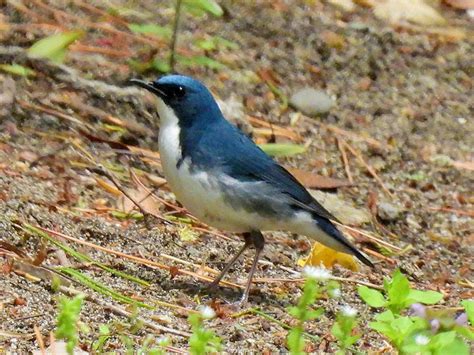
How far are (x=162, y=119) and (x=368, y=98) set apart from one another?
3.21 metres

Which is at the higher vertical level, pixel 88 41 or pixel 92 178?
pixel 88 41

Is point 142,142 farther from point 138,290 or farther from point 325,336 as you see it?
point 325,336

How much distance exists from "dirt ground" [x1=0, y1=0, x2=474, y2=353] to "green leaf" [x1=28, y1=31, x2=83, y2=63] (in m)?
0.06

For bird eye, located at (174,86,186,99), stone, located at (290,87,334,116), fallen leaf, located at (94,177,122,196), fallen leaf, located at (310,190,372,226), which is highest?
stone, located at (290,87,334,116)

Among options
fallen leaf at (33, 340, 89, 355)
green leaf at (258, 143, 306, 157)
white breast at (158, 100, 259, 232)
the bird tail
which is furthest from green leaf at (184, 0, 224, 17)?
fallen leaf at (33, 340, 89, 355)

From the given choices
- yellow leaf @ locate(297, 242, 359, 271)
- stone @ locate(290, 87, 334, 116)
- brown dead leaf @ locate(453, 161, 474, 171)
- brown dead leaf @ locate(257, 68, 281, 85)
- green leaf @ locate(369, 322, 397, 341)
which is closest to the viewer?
green leaf @ locate(369, 322, 397, 341)

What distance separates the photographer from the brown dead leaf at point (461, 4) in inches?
423

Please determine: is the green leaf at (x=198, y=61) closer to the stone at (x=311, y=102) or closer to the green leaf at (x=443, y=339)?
the stone at (x=311, y=102)

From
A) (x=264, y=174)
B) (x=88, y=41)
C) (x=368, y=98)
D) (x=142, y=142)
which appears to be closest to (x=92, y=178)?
(x=142, y=142)

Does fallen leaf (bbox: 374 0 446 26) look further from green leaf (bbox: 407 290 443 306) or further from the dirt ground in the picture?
green leaf (bbox: 407 290 443 306)

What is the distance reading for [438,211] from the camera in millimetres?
7516

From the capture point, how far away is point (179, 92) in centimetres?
590

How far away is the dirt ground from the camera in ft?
17.5

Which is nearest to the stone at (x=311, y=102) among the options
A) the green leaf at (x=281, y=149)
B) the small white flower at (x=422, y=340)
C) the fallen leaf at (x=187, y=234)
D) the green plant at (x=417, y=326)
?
the green leaf at (x=281, y=149)
